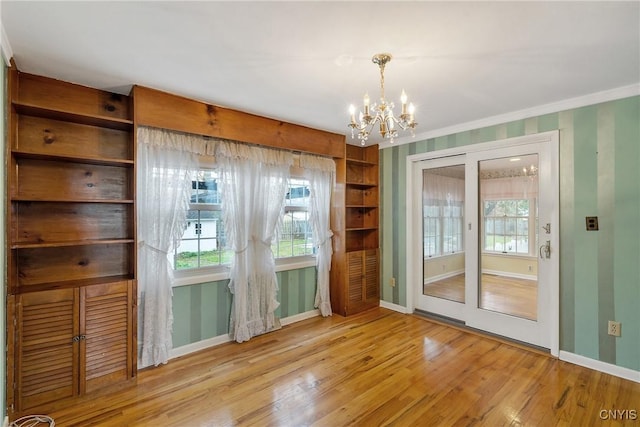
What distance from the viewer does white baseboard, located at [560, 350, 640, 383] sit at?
7.94 ft

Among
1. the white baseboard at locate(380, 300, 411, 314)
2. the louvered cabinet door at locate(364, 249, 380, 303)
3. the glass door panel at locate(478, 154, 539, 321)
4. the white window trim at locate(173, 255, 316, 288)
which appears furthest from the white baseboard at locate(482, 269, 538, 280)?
the white window trim at locate(173, 255, 316, 288)

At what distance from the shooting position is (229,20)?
1581 millimetres

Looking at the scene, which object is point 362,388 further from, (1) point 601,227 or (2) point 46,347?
(1) point 601,227

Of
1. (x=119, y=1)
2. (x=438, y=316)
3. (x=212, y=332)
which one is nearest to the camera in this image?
(x=119, y=1)

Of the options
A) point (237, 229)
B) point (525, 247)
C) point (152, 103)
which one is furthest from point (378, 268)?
point (152, 103)

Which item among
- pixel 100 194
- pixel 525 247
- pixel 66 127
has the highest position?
pixel 66 127

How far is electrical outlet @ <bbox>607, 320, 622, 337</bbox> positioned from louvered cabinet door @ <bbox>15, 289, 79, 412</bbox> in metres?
4.20

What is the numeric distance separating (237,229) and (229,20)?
193 cm

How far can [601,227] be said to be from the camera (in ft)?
8.43

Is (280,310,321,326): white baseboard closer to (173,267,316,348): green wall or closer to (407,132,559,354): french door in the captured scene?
(173,267,316,348): green wall

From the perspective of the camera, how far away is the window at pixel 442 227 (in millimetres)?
3689

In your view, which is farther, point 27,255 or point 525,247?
point 525,247

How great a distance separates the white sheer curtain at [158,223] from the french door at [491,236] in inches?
111

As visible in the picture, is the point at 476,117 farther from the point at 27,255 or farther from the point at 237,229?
the point at 27,255
